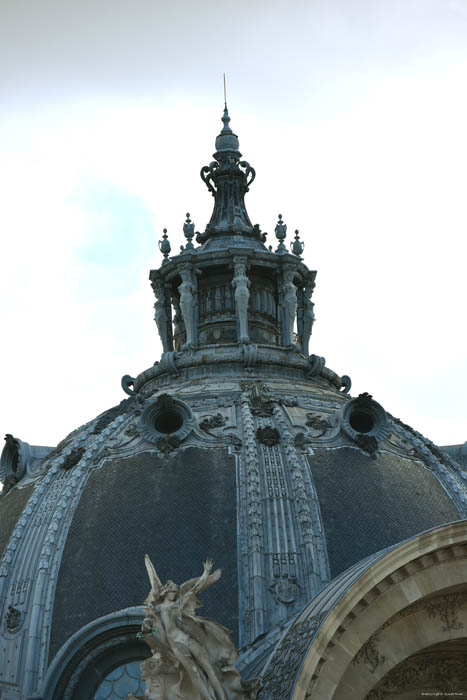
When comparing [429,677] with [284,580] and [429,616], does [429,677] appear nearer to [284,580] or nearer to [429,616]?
[429,616]

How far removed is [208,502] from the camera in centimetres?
3384

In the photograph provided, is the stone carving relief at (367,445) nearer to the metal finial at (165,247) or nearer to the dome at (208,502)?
the dome at (208,502)

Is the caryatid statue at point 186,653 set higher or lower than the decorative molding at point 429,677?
lower

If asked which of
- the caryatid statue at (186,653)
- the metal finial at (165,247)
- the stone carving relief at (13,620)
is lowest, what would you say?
the caryatid statue at (186,653)

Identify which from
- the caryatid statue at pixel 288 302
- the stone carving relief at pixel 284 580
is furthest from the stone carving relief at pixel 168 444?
the caryatid statue at pixel 288 302

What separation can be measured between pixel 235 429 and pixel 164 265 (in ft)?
30.6

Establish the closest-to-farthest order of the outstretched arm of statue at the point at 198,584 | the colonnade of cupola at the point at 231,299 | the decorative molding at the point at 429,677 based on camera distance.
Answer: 1. the outstretched arm of statue at the point at 198,584
2. the decorative molding at the point at 429,677
3. the colonnade of cupola at the point at 231,299

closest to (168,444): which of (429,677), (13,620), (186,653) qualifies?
(13,620)

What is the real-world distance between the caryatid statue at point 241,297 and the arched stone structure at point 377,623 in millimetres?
14362

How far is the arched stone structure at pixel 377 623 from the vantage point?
84.7 feet

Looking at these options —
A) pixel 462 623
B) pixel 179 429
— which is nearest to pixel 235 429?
pixel 179 429

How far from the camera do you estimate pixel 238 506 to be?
33.7 metres

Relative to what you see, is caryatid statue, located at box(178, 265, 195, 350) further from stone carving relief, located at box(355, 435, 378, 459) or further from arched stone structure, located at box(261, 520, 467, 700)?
arched stone structure, located at box(261, 520, 467, 700)

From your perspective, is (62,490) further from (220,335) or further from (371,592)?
(371,592)
